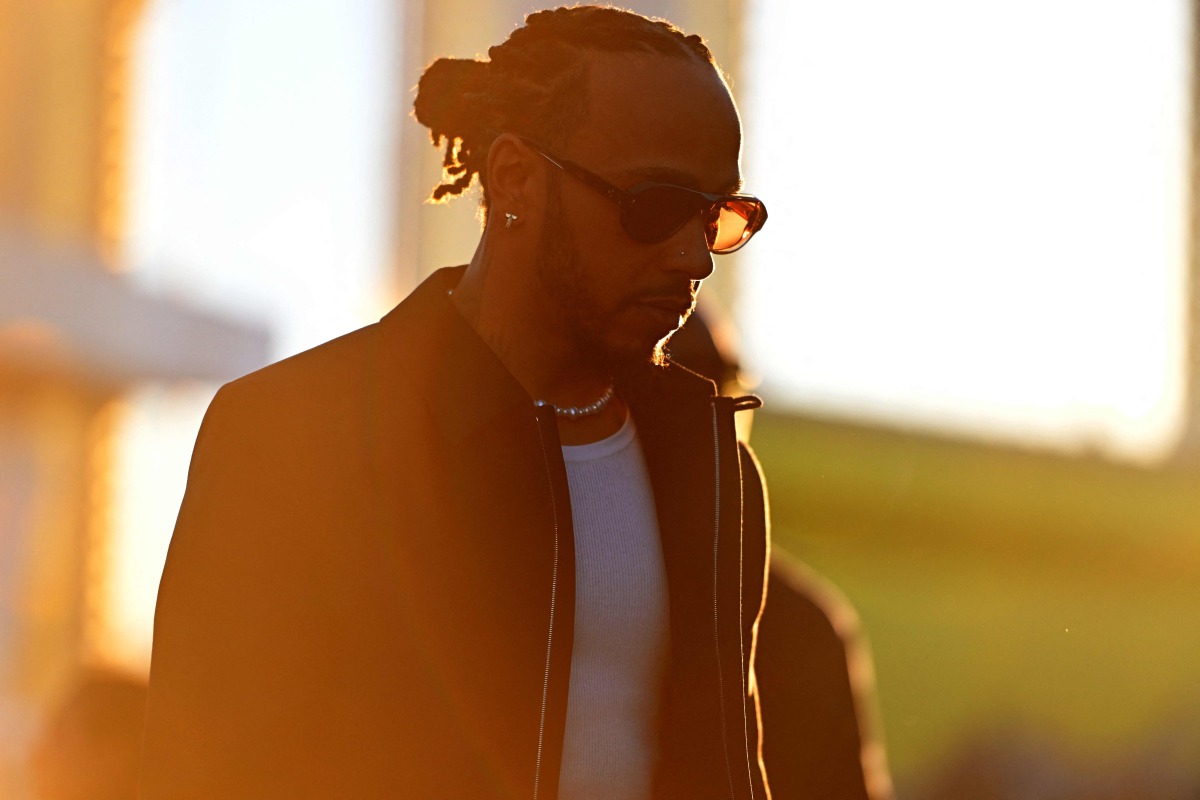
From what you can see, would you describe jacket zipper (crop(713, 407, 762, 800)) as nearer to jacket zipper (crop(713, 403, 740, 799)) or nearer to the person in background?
jacket zipper (crop(713, 403, 740, 799))

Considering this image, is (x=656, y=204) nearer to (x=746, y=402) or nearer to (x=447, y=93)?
(x=746, y=402)

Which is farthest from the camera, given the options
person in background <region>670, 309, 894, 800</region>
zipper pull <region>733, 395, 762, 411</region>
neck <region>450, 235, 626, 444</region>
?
person in background <region>670, 309, 894, 800</region>

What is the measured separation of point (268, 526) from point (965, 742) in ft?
39.4

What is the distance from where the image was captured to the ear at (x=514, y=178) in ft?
8.48

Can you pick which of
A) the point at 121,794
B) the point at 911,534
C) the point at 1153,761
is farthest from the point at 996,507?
the point at 121,794

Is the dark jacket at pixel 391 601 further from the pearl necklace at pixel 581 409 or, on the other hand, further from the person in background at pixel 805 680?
the person in background at pixel 805 680

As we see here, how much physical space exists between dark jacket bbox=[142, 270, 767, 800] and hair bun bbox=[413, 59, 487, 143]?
0.51 meters

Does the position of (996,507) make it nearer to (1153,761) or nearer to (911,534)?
(911,534)

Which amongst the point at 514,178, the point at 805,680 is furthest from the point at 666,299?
the point at 805,680

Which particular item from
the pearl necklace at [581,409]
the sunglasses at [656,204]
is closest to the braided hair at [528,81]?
the sunglasses at [656,204]

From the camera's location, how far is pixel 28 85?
13.0 m

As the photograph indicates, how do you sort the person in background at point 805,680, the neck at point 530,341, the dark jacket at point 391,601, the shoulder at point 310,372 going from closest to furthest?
the dark jacket at point 391,601
the shoulder at point 310,372
the neck at point 530,341
the person in background at point 805,680

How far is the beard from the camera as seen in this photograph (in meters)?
2.47

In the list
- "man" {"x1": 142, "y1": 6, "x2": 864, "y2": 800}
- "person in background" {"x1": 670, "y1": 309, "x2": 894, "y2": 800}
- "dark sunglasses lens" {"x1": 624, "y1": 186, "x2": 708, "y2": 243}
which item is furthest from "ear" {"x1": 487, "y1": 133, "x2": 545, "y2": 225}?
"person in background" {"x1": 670, "y1": 309, "x2": 894, "y2": 800}
